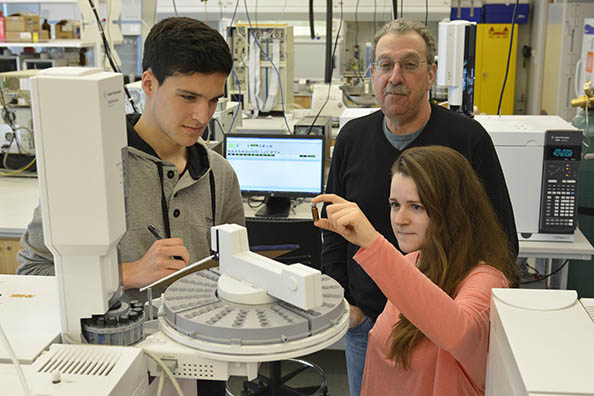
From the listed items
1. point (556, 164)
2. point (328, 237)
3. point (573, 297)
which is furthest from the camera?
point (556, 164)

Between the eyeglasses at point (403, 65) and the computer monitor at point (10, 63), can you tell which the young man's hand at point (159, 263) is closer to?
the eyeglasses at point (403, 65)

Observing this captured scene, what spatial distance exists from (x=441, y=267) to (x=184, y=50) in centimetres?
69

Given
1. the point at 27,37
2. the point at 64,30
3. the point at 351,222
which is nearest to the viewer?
the point at 351,222

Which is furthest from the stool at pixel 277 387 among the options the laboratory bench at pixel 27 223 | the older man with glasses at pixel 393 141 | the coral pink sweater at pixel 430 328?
the coral pink sweater at pixel 430 328

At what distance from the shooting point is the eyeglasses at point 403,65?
1762 mm

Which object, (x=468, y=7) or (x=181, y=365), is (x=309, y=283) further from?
(x=468, y=7)

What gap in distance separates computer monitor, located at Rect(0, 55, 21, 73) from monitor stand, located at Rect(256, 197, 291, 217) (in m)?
2.55

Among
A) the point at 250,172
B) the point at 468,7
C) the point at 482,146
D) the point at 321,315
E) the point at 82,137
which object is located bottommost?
the point at 250,172

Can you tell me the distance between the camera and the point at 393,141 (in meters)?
1.80

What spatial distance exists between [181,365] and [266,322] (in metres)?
0.14


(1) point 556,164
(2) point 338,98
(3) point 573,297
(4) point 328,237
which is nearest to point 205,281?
(3) point 573,297

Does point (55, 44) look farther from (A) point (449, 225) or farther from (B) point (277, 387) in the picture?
(A) point (449, 225)

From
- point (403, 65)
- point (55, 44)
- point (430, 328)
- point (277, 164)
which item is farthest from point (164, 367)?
point (55, 44)

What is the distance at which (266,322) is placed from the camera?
884 millimetres
